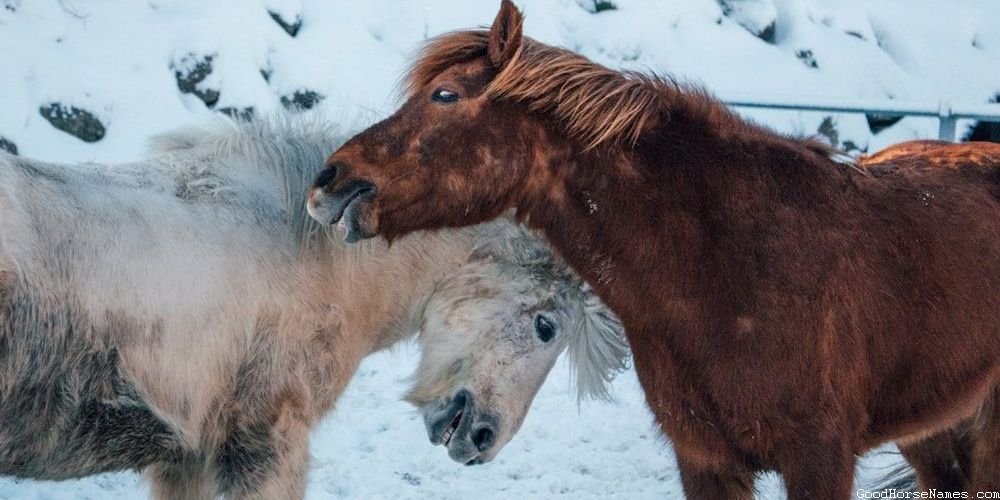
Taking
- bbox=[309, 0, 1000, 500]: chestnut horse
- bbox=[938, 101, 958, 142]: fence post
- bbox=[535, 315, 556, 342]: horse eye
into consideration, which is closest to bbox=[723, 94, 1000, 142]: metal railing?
bbox=[938, 101, 958, 142]: fence post

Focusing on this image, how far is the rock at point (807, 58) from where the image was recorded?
1030cm

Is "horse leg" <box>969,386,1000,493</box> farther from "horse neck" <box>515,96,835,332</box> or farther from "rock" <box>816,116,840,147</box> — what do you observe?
"rock" <box>816,116,840,147</box>

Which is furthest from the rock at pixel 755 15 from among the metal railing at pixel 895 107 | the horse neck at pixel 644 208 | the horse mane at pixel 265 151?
the horse neck at pixel 644 208

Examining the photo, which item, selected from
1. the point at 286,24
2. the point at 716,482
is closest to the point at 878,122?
the point at 286,24

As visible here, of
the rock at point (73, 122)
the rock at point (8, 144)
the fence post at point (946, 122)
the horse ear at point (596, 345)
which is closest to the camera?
the horse ear at point (596, 345)

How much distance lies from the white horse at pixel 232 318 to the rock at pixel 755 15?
6.39 m

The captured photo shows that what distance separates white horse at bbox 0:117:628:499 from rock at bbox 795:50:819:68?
625cm

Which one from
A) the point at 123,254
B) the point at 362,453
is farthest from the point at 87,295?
the point at 362,453

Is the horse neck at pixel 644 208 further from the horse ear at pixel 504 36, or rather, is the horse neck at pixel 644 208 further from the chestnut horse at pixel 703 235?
the horse ear at pixel 504 36

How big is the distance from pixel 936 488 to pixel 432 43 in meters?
2.60

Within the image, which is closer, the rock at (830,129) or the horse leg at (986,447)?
the horse leg at (986,447)

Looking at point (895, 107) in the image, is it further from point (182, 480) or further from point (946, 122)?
point (182, 480)

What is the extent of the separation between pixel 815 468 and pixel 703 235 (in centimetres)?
74

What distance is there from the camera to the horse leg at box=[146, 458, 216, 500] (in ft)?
13.7
